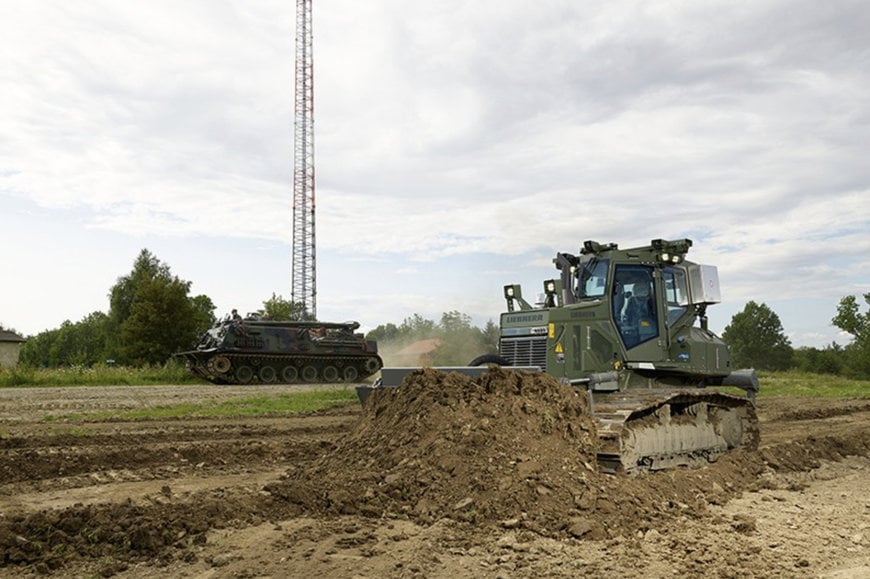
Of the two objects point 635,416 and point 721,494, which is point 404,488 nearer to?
point 635,416

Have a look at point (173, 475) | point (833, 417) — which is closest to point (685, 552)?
point (173, 475)

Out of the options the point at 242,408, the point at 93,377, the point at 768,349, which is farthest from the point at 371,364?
the point at 768,349

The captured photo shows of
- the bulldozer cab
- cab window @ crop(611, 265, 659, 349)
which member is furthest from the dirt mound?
cab window @ crop(611, 265, 659, 349)

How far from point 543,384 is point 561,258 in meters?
3.79

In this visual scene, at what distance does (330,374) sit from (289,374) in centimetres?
173

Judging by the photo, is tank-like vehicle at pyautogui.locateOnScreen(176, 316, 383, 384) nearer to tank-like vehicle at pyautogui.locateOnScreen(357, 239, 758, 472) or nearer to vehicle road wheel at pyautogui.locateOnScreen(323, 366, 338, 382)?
vehicle road wheel at pyautogui.locateOnScreen(323, 366, 338, 382)

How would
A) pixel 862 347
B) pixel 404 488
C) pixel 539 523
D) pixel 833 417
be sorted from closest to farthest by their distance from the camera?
1. pixel 539 523
2. pixel 404 488
3. pixel 833 417
4. pixel 862 347

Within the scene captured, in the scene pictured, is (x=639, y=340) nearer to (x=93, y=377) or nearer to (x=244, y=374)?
(x=244, y=374)

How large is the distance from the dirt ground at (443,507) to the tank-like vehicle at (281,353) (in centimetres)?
1976

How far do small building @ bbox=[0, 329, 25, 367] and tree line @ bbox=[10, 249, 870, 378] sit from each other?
4.77 meters

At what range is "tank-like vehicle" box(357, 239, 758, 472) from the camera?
10.5 m

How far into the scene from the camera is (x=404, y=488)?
25.3ft

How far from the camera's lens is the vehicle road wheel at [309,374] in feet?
106

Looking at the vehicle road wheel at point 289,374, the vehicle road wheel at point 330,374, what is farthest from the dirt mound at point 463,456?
the vehicle road wheel at point 330,374
